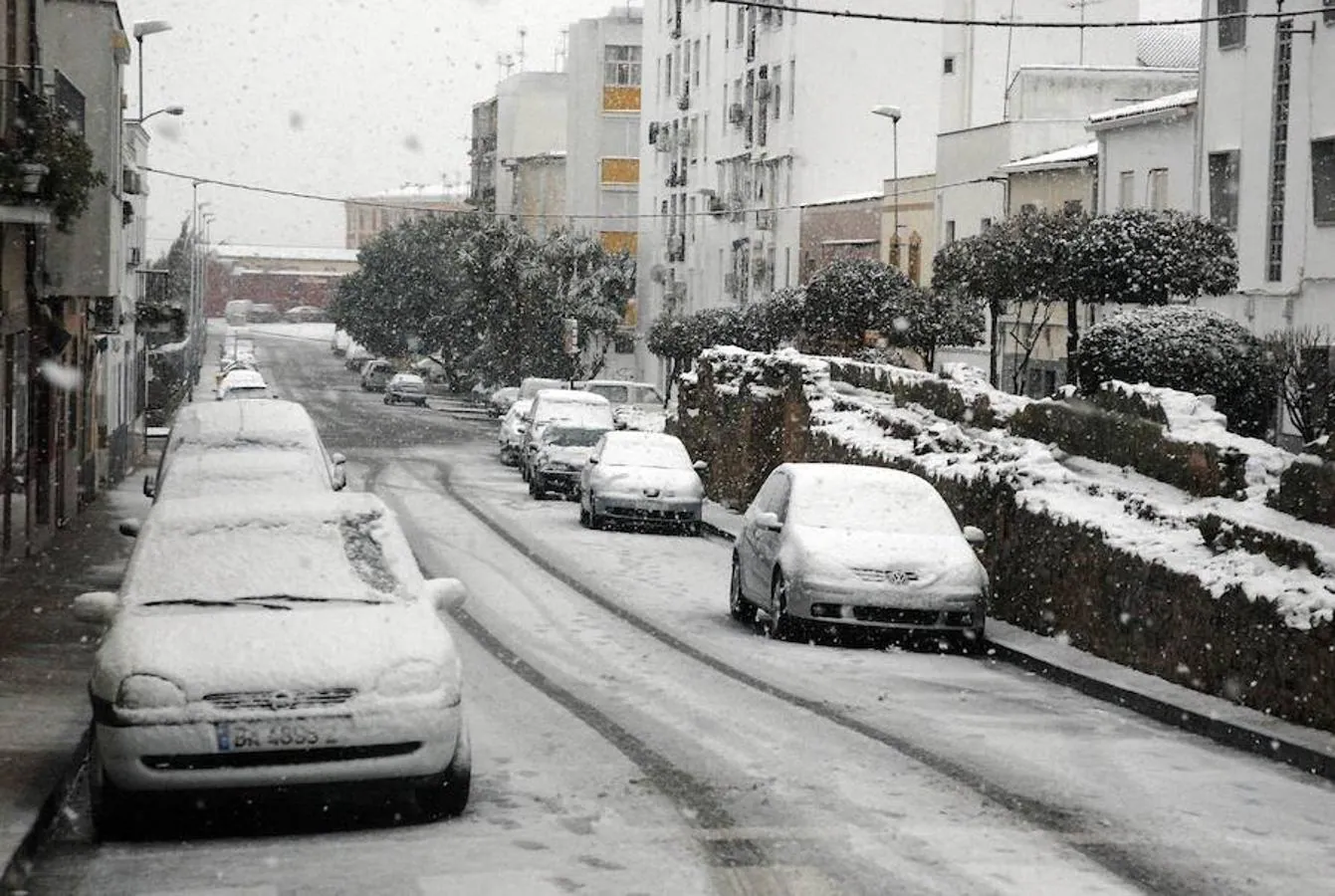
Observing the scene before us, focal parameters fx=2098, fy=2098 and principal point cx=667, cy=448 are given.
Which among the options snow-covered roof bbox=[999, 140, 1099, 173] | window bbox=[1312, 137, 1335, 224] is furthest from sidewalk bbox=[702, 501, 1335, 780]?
snow-covered roof bbox=[999, 140, 1099, 173]

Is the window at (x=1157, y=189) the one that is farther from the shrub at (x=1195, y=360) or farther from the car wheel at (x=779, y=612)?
the car wheel at (x=779, y=612)

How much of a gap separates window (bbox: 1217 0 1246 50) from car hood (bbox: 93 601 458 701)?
30.1 meters

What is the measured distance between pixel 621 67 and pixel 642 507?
74.0 m

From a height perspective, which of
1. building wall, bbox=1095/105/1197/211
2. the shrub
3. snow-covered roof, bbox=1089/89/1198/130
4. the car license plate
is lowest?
the car license plate

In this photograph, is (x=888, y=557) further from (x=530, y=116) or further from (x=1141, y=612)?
(x=530, y=116)

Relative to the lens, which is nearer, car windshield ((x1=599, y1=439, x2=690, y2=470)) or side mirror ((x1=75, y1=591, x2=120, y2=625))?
side mirror ((x1=75, y1=591, x2=120, y2=625))

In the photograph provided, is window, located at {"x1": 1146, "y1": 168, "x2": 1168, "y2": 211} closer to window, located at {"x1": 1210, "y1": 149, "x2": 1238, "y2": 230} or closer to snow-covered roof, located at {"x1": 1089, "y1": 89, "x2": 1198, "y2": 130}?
snow-covered roof, located at {"x1": 1089, "y1": 89, "x2": 1198, "y2": 130}

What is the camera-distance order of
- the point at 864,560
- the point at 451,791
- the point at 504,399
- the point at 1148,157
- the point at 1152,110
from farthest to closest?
the point at 504,399 → the point at 1148,157 → the point at 1152,110 → the point at 864,560 → the point at 451,791

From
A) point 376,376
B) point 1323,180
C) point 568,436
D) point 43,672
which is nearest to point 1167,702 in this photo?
point 43,672

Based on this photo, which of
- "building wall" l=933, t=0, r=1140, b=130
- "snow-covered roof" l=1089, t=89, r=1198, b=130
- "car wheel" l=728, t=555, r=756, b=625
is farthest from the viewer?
"building wall" l=933, t=0, r=1140, b=130

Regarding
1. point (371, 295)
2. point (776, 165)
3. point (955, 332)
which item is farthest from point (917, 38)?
point (371, 295)

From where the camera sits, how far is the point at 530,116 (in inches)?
4786

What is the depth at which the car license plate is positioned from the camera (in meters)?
9.74

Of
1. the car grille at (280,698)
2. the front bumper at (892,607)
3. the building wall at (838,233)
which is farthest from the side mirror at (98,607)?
the building wall at (838,233)
